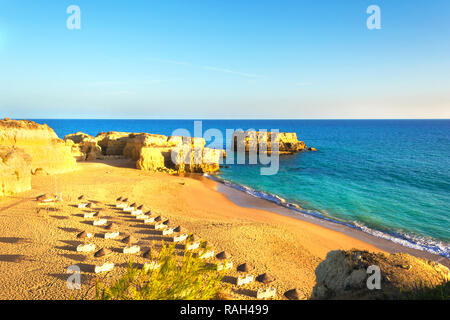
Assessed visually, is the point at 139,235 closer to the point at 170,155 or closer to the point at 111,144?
the point at 170,155

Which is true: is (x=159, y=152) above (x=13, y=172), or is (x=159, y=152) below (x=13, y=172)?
A: above

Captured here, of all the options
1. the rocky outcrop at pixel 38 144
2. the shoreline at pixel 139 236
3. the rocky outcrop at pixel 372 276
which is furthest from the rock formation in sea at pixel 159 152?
the rocky outcrop at pixel 372 276

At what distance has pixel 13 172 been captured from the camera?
26.0 meters

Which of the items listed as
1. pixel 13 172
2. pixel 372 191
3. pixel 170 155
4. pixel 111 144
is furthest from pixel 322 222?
pixel 111 144

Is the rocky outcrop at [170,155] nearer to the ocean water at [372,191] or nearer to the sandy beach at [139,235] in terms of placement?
the ocean water at [372,191]

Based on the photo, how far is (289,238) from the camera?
2180cm

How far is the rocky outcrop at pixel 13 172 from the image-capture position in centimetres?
2522

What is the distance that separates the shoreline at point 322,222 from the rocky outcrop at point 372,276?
1601 cm

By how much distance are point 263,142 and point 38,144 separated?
Result: 192ft

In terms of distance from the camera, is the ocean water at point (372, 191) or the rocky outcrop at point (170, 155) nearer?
the ocean water at point (372, 191)

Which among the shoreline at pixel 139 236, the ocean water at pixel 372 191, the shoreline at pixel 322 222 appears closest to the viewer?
the shoreline at pixel 139 236

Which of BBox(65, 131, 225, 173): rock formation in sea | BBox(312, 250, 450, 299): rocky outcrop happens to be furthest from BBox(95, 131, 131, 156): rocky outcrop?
BBox(312, 250, 450, 299): rocky outcrop

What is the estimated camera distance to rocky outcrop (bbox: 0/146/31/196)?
2522cm
